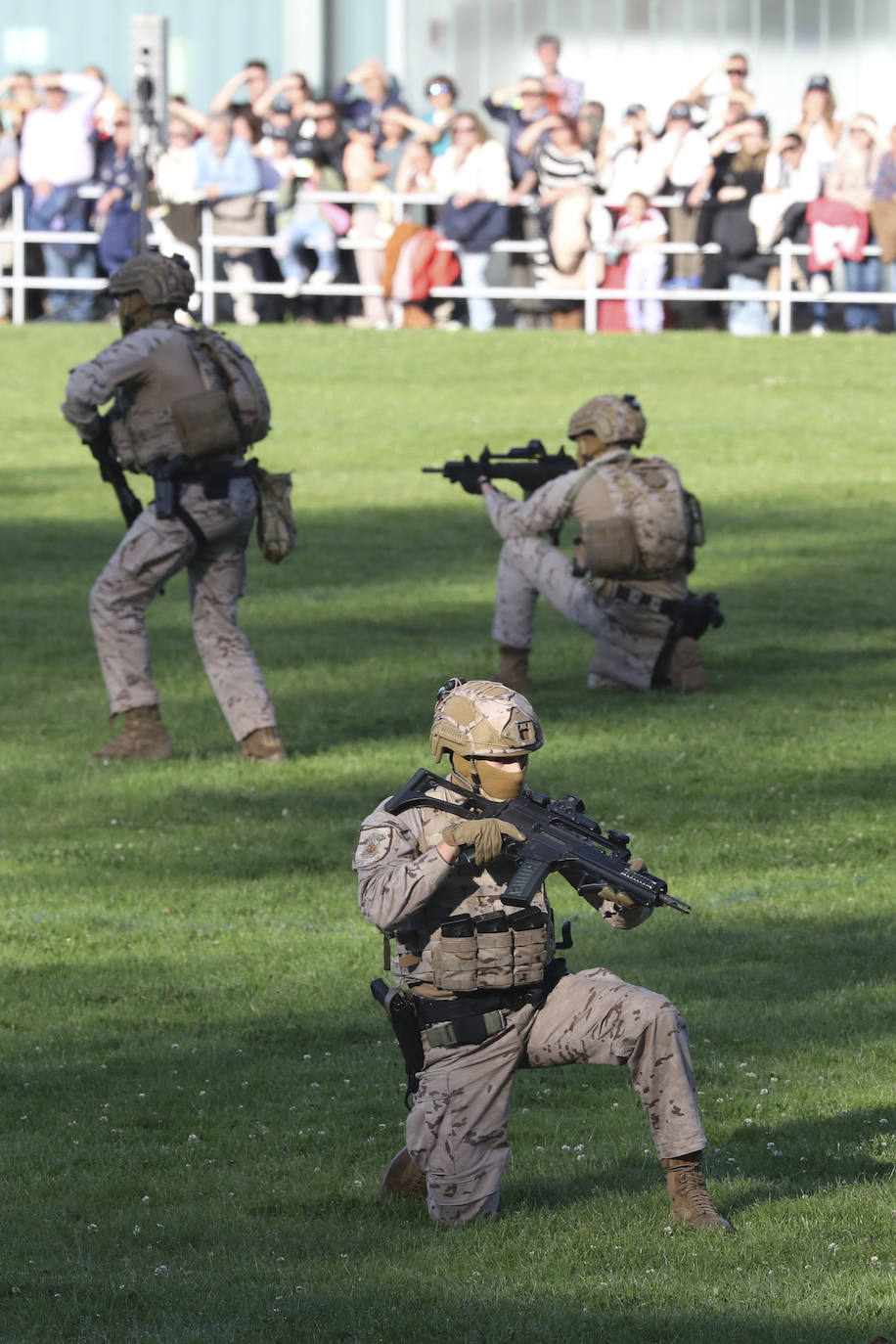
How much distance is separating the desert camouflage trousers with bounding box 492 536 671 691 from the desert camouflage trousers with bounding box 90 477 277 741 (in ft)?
7.45

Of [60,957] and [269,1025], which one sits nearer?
[269,1025]

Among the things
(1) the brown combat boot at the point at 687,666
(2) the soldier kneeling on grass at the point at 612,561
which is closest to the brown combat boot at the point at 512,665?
(2) the soldier kneeling on grass at the point at 612,561

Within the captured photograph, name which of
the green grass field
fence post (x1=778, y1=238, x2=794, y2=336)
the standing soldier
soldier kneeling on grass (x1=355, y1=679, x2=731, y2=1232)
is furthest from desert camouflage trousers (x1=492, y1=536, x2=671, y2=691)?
fence post (x1=778, y1=238, x2=794, y2=336)

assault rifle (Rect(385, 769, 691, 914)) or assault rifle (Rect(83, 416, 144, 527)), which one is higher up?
assault rifle (Rect(83, 416, 144, 527))

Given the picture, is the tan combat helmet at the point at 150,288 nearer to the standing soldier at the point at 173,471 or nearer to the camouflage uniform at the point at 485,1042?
the standing soldier at the point at 173,471

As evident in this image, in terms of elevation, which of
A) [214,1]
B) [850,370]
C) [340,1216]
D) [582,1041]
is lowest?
[340,1216]

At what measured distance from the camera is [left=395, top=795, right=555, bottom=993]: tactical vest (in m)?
5.92

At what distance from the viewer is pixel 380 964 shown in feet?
28.6

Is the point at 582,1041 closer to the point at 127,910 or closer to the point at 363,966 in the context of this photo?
the point at 363,966

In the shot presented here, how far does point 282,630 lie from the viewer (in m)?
15.8

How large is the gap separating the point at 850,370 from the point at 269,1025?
18.9 meters

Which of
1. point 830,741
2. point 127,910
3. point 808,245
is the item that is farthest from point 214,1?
point 127,910

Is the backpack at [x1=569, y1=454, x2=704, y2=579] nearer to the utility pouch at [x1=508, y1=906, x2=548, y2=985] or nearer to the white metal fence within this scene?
the utility pouch at [x1=508, y1=906, x2=548, y2=985]

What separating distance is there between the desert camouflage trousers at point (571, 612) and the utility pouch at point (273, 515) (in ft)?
7.54
